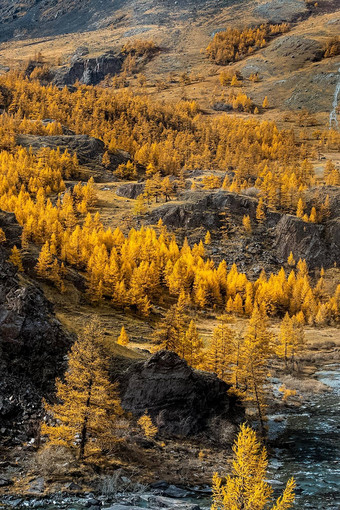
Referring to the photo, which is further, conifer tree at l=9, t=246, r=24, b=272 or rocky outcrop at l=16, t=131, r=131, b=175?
rocky outcrop at l=16, t=131, r=131, b=175

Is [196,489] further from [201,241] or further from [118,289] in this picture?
[201,241]

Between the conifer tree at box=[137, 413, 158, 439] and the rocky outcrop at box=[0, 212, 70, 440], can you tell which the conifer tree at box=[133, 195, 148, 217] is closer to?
the rocky outcrop at box=[0, 212, 70, 440]

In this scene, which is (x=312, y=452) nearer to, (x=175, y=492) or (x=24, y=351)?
(x=175, y=492)

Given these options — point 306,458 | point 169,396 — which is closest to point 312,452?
point 306,458

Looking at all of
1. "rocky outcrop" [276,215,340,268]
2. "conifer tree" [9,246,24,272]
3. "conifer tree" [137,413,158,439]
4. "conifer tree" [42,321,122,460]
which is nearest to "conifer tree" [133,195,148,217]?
"rocky outcrop" [276,215,340,268]

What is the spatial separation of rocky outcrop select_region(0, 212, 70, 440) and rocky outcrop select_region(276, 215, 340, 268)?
101312 millimetres

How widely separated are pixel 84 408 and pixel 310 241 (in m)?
113

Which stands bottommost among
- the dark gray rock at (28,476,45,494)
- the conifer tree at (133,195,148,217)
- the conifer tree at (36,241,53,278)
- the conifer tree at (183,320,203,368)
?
the conifer tree at (133,195,148,217)

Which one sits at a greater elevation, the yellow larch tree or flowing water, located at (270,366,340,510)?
flowing water, located at (270,366,340,510)

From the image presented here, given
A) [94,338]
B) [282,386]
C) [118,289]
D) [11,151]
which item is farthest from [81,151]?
[94,338]

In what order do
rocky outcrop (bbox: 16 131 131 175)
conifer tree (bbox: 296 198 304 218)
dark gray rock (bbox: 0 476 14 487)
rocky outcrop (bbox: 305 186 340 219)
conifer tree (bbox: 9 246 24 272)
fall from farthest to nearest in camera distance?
rocky outcrop (bbox: 16 131 131 175) → rocky outcrop (bbox: 305 186 340 219) → conifer tree (bbox: 296 198 304 218) → conifer tree (bbox: 9 246 24 272) → dark gray rock (bbox: 0 476 14 487)

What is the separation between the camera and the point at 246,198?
462ft

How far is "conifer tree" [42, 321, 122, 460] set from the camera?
1139 inches

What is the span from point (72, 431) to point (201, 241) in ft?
326
